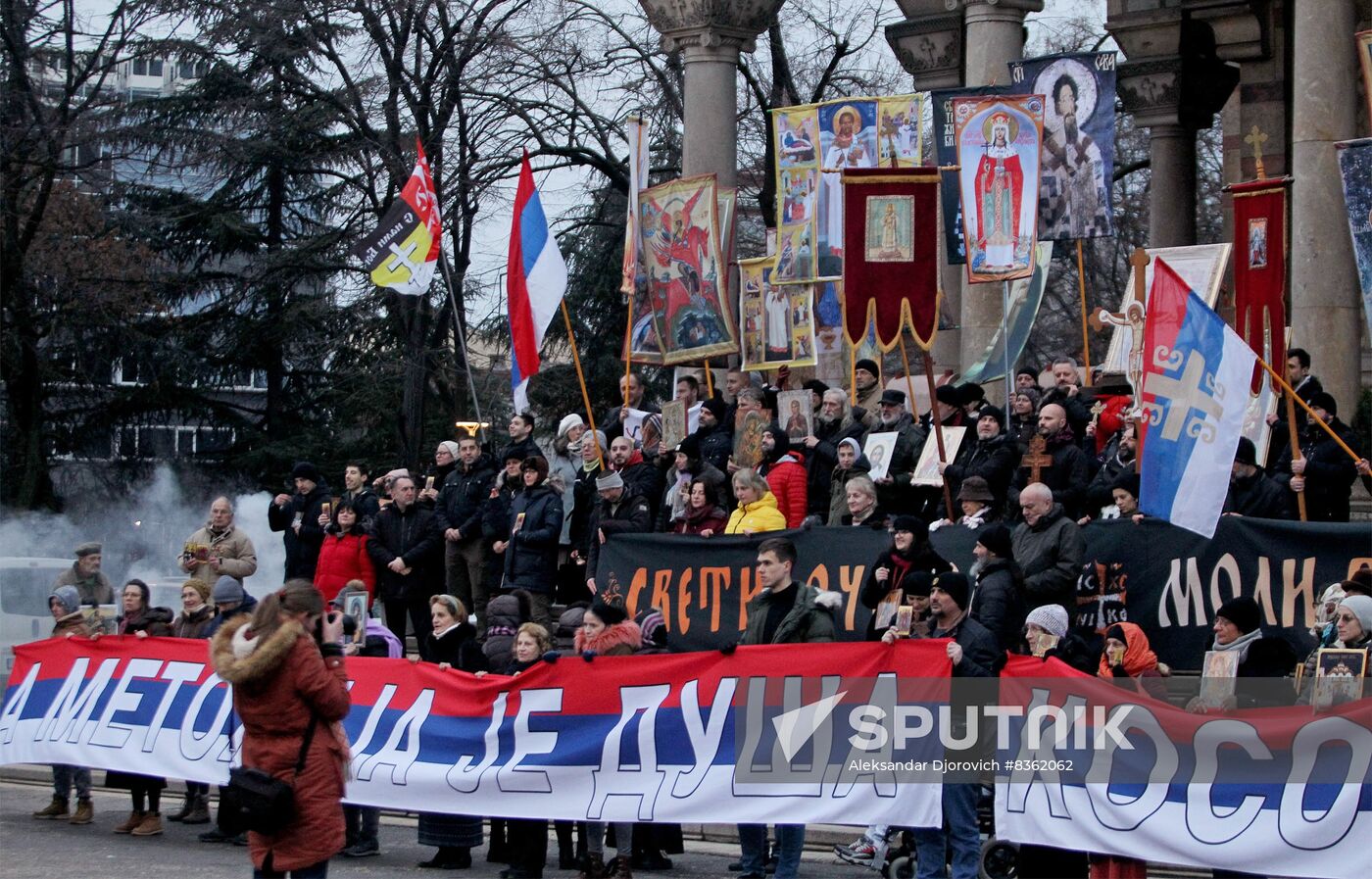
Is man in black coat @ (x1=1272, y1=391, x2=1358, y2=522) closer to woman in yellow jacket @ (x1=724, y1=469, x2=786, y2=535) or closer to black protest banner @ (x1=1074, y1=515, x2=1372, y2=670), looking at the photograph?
black protest banner @ (x1=1074, y1=515, x2=1372, y2=670)

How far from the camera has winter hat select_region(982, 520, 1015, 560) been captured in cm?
1180

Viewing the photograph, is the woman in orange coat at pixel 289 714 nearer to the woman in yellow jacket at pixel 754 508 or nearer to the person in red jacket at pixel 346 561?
the woman in yellow jacket at pixel 754 508

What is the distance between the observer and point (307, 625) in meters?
8.97

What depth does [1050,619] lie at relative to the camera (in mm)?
11578

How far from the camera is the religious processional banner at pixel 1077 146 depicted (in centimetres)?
1745

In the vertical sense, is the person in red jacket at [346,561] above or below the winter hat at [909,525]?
below

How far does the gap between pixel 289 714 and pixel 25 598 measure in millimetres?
15526

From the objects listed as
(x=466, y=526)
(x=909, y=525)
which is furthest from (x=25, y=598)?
(x=909, y=525)

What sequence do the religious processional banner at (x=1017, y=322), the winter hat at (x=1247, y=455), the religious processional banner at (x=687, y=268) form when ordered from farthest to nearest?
the religious processional banner at (x=1017, y=322)
the religious processional banner at (x=687, y=268)
the winter hat at (x=1247, y=455)

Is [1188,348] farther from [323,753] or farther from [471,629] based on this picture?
[323,753]

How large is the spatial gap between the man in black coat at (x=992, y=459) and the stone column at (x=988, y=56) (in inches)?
268

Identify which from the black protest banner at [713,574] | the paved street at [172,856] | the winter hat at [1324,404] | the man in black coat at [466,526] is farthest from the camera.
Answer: the man in black coat at [466,526]

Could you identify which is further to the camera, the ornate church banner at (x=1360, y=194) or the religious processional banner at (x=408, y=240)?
the religious processional banner at (x=408, y=240)

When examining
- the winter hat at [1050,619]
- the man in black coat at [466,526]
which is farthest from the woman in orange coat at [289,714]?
the man in black coat at [466,526]
